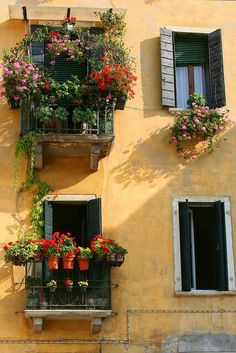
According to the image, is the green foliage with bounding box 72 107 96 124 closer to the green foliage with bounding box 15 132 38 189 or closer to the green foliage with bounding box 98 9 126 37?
the green foliage with bounding box 15 132 38 189

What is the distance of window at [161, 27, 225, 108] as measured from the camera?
46.5 ft

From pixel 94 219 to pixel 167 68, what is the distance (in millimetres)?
3482

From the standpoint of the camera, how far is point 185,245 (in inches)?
517

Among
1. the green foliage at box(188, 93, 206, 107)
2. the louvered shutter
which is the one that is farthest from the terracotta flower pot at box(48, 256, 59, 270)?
the green foliage at box(188, 93, 206, 107)

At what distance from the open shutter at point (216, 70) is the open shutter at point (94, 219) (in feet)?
10.5

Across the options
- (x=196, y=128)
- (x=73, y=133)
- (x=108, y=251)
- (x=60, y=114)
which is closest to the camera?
(x=108, y=251)

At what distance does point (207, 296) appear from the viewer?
42.6ft

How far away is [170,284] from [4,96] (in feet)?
15.7

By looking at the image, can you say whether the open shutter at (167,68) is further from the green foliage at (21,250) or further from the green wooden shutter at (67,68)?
the green foliage at (21,250)

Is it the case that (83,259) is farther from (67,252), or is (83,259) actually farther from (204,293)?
(204,293)

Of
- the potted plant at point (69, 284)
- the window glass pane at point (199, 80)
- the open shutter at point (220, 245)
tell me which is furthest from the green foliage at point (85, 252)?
the window glass pane at point (199, 80)

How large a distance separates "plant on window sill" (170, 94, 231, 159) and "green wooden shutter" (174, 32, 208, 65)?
1039 mm

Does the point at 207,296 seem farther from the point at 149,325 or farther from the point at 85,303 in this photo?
the point at 85,303

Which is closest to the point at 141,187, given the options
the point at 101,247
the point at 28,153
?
the point at 101,247
